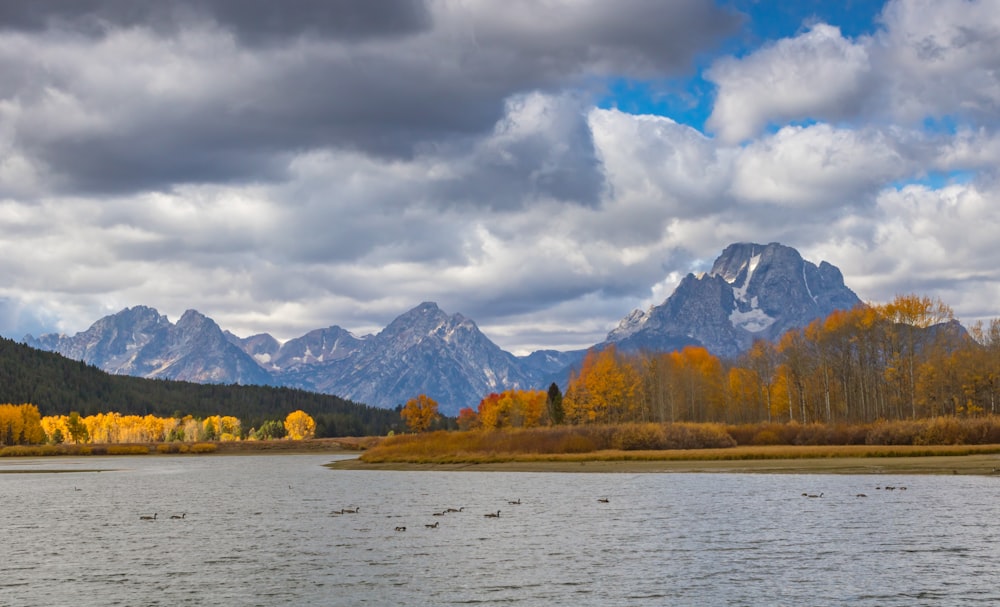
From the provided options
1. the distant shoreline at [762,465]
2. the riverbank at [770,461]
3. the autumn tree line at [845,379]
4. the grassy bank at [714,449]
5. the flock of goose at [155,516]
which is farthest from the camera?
the autumn tree line at [845,379]

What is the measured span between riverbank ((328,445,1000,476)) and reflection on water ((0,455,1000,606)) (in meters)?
6.36

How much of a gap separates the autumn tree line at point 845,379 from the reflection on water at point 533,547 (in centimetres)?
6954

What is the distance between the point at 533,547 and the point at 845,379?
400ft

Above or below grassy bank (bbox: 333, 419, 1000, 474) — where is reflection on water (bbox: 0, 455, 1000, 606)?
below

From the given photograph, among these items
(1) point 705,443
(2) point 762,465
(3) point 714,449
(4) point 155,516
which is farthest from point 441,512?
(1) point 705,443

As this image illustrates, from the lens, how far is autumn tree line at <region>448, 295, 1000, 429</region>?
132 meters

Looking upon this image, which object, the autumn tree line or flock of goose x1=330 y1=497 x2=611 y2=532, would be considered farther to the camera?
the autumn tree line

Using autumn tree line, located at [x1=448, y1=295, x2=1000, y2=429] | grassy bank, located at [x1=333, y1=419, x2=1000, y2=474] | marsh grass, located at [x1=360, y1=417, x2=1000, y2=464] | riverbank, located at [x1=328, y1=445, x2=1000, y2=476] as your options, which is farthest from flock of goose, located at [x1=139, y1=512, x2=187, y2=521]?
autumn tree line, located at [x1=448, y1=295, x2=1000, y2=429]

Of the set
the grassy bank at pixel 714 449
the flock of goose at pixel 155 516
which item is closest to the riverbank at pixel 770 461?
the grassy bank at pixel 714 449

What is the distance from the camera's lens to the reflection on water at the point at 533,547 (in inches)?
1218

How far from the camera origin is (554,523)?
5006 cm

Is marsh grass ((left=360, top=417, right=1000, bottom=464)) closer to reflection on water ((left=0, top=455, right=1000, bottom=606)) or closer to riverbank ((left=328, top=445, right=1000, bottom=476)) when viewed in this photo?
riverbank ((left=328, top=445, right=1000, bottom=476))

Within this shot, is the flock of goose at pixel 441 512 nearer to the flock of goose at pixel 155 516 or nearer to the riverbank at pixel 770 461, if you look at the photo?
the flock of goose at pixel 155 516

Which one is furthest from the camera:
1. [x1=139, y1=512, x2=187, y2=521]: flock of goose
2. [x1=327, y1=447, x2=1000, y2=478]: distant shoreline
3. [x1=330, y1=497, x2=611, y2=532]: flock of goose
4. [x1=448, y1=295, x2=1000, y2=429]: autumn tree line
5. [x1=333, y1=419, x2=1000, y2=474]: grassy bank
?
[x1=448, y1=295, x2=1000, y2=429]: autumn tree line
